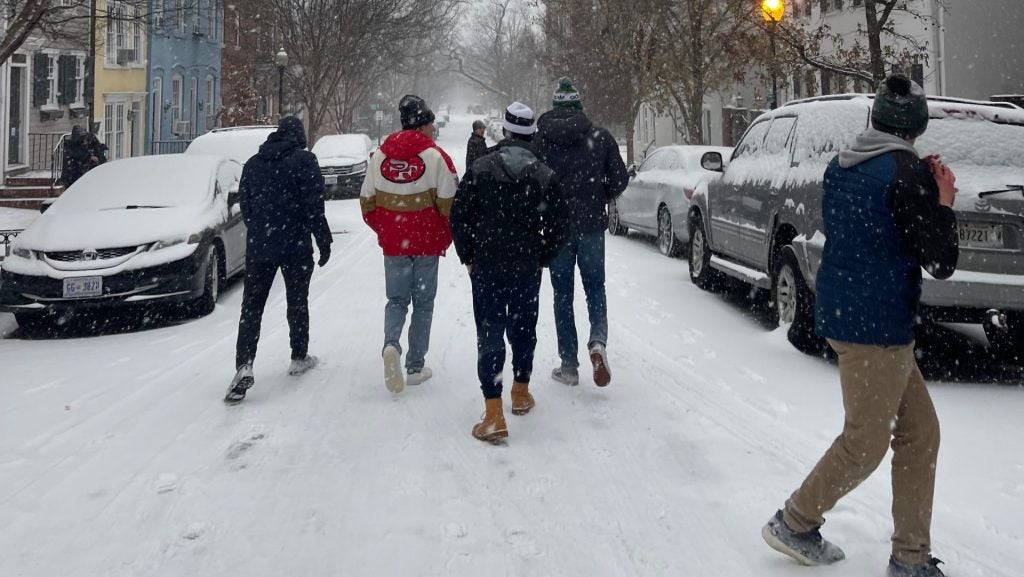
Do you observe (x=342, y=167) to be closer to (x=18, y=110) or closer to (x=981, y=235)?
(x=18, y=110)

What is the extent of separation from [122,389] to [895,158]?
5.39 metres

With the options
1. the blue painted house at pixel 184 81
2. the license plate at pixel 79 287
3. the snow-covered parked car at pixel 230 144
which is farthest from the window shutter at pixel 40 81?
the license plate at pixel 79 287

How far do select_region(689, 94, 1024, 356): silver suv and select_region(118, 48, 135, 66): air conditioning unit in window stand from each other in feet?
87.2

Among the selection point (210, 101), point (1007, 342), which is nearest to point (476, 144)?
point (1007, 342)

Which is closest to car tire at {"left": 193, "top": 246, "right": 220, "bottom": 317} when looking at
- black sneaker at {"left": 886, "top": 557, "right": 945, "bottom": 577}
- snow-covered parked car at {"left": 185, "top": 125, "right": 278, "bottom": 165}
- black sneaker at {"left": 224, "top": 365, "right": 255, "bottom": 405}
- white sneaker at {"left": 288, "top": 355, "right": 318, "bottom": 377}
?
white sneaker at {"left": 288, "top": 355, "right": 318, "bottom": 377}

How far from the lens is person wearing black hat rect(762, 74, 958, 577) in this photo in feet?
11.0

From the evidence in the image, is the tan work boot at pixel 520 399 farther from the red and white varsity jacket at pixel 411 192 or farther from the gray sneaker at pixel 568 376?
the red and white varsity jacket at pixel 411 192

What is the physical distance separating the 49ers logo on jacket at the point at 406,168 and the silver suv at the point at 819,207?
2.93 metres

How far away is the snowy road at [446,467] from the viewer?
3.78 m

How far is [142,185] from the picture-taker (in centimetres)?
1016

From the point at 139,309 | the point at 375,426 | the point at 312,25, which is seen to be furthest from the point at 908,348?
the point at 312,25

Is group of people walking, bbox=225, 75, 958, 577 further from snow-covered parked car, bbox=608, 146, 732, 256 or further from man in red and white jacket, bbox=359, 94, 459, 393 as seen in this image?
snow-covered parked car, bbox=608, 146, 732, 256

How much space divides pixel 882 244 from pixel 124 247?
735 centimetres

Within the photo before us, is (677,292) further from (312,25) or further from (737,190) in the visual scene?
(312,25)
